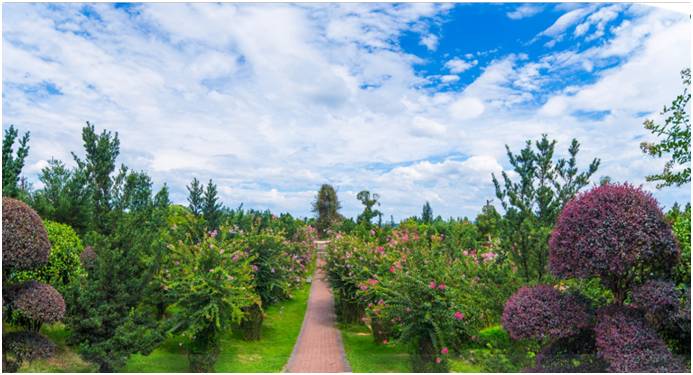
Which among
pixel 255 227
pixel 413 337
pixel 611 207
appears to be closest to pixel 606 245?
pixel 611 207

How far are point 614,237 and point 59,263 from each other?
10.2 m

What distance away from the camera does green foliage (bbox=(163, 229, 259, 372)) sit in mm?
8211

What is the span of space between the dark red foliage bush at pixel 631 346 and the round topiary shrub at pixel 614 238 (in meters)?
0.52

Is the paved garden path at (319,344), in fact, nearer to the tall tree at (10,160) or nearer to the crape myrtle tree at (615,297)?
the crape myrtle tree at (615,297)

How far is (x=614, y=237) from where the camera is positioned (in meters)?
5.17

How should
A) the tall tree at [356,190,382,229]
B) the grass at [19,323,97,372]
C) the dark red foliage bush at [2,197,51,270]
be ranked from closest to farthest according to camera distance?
1. the dark red foliage bush at [2,197,51,270]
2. the grass at [19,323,97,372]
3. the tall tree at [356,190,382,229]

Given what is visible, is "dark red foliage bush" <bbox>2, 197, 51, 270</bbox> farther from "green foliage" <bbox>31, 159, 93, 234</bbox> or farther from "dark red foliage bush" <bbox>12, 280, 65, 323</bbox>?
"green foliage" <bbox>31, 159, 93, 234</bbox>

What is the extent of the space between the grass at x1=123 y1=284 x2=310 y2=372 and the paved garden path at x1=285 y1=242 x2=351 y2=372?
23 cm

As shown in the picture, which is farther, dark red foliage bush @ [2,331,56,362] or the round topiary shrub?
dark red foliage bush @ [2,331,56,362]

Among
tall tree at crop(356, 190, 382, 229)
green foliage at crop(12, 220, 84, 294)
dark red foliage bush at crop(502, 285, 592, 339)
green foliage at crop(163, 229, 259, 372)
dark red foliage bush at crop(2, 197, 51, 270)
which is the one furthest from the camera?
tall tree at crop(356, 190, 382, 229)

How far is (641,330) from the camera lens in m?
5.04

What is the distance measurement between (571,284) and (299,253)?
12471 millimetres

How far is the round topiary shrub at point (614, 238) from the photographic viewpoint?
203 inches

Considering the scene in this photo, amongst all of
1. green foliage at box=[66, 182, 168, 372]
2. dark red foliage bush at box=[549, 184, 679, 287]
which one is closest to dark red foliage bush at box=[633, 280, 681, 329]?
dark red foliage bush at box=[549, 184, 679, 287]
